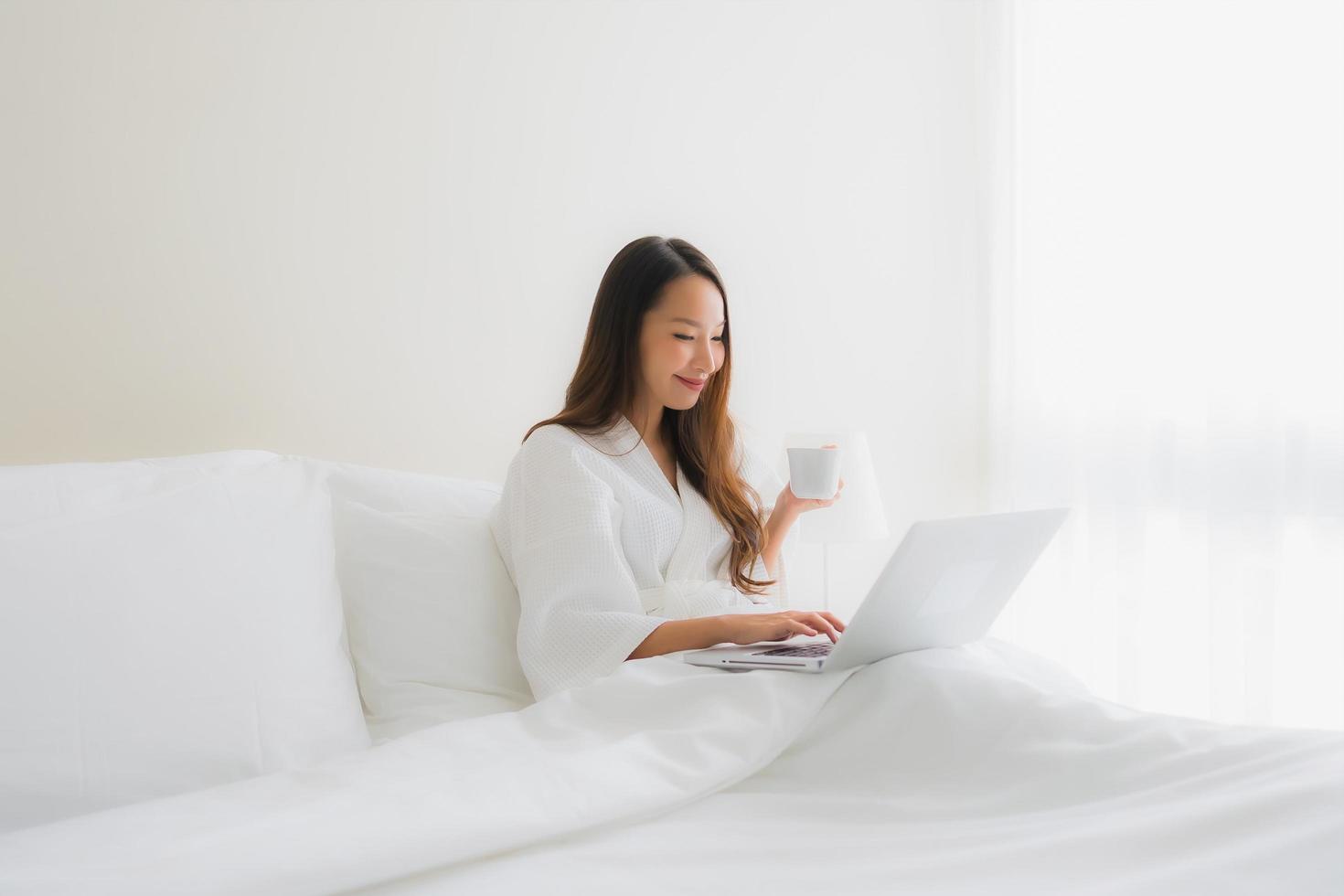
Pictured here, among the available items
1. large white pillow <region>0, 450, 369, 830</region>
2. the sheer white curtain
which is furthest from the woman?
the sheer white curtain

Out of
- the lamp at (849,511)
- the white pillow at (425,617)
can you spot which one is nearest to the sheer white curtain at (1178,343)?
the lamp at (849,511)

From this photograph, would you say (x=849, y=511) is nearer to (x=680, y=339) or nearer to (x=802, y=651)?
(x=680, y=339)

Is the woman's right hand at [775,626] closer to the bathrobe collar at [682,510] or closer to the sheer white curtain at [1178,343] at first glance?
the bathrobe collar at [682,510]

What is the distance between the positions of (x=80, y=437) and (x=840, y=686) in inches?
49.9

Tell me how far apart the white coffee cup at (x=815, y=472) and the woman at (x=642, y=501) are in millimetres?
103

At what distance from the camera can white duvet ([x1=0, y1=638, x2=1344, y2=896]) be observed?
786 millimetres

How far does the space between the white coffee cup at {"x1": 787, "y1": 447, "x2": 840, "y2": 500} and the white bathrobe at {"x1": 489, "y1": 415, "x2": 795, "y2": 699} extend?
0.18m

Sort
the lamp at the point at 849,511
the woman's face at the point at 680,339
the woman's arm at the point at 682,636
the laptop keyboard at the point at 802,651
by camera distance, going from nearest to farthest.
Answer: the laptop keyboard at the point at 802,651
the woman's arm at the point at 682,636
the woman's face at the point at 680,339
the lamp at the point at 849,511

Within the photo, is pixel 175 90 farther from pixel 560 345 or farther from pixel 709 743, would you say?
pixel 709 743

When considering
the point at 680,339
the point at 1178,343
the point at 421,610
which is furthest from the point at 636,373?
the point at 1178,343

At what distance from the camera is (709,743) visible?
111 centimetres

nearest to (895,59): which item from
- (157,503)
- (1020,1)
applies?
(1020,1)

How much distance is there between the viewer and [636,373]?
1907 mm

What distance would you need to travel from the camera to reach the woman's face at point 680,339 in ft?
6.08
